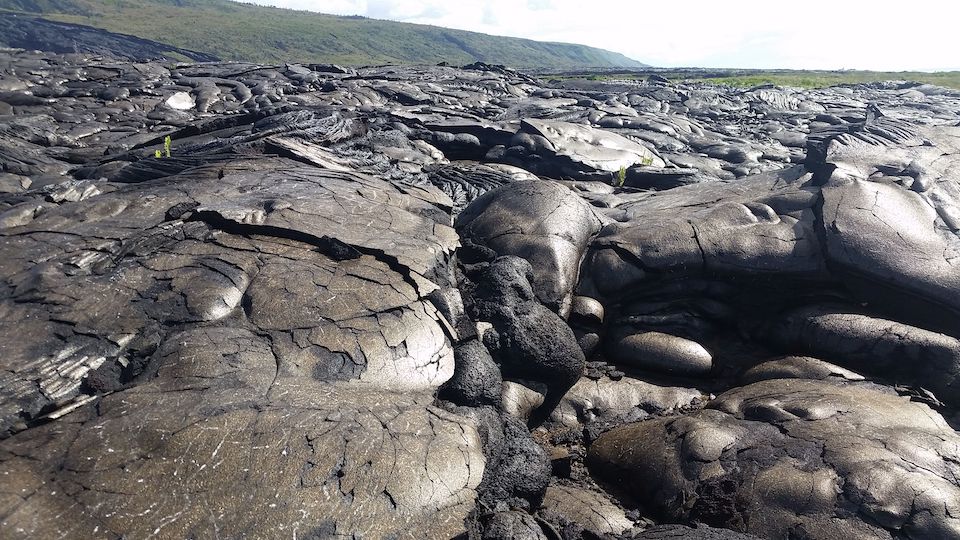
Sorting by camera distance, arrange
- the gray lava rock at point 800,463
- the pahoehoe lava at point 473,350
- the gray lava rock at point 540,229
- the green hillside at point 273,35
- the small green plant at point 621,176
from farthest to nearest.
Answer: the green hillside at point 273,35 → the small green plant at point 621,176 → the gray lava rock at point 540,229 → the gray lava rock at point 800,463 → the pahoehoe lava at point 473,350

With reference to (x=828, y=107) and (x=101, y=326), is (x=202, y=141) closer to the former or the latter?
(x=101, y=326)

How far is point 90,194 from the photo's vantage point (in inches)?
275

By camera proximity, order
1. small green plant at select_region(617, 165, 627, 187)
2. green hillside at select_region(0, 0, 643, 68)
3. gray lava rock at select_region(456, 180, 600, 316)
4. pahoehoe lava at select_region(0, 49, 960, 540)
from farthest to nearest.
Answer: green hillside at select_region(0, 0, 643, 68), small green plant at select_region(617, 165, 627, 187), gray lava rock at select_region(456, 180, 600, 316), pahoehoe lava at select_region(0, 49, 960, 540)

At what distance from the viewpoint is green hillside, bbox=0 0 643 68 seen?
9819 centimetres

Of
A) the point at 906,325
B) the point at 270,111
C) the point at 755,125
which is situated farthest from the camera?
the point at 755,125

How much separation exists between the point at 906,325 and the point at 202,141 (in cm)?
1149

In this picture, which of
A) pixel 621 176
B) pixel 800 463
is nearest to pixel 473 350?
pixel 800 463

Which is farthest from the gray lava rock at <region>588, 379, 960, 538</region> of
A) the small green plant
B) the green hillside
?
the green hillside

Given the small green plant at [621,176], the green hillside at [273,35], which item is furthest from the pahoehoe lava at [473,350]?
the green hillside at [273,35]

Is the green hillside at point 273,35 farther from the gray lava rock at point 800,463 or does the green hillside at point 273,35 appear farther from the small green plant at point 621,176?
the gray lava rock at point 800,463

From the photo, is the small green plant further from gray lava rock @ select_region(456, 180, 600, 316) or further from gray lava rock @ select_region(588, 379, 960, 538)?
gray lava rock @ select_region(588, 379, 960, 538)

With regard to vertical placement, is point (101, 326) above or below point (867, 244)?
below

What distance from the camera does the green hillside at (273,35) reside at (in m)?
98.2

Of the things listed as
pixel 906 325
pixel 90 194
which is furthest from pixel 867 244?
pixel 90 194
